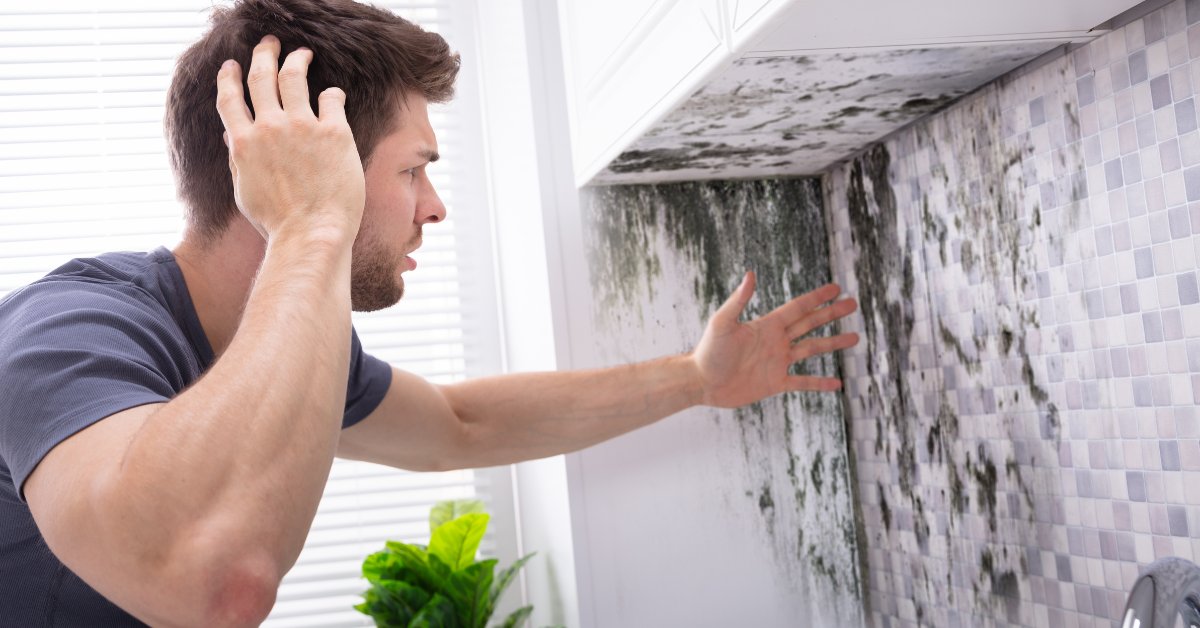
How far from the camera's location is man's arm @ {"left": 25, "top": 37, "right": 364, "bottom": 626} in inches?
27.5

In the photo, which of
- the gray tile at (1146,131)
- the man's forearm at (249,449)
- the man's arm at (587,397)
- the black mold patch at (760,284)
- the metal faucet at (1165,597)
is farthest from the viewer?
the black mold patch at (760,284)

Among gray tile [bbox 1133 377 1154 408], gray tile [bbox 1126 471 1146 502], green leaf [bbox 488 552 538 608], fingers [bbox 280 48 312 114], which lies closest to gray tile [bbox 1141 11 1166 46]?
gray tile [bbox 1133 377 1154 408]

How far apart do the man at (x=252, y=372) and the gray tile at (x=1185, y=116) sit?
64cm

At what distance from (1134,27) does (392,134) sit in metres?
0.79

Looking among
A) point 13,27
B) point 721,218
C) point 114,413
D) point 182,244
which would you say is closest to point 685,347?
point 721,218

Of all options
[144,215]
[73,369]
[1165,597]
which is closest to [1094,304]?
[1165,597]

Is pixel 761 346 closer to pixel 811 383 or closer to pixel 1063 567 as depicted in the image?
pixel 811 383

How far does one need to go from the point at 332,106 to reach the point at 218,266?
0.29 m

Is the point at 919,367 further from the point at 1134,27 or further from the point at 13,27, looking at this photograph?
the point at 13,27

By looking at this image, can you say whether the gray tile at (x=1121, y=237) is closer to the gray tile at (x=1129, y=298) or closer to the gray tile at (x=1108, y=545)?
the gray tile at (x=1129, y=298)

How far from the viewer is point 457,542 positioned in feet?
5.84

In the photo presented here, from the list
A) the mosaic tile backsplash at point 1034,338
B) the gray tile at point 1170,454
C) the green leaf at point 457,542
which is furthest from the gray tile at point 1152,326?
the green leaf at point 457,542

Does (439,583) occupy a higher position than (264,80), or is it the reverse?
(264,80)

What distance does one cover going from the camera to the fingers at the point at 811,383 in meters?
1.55
